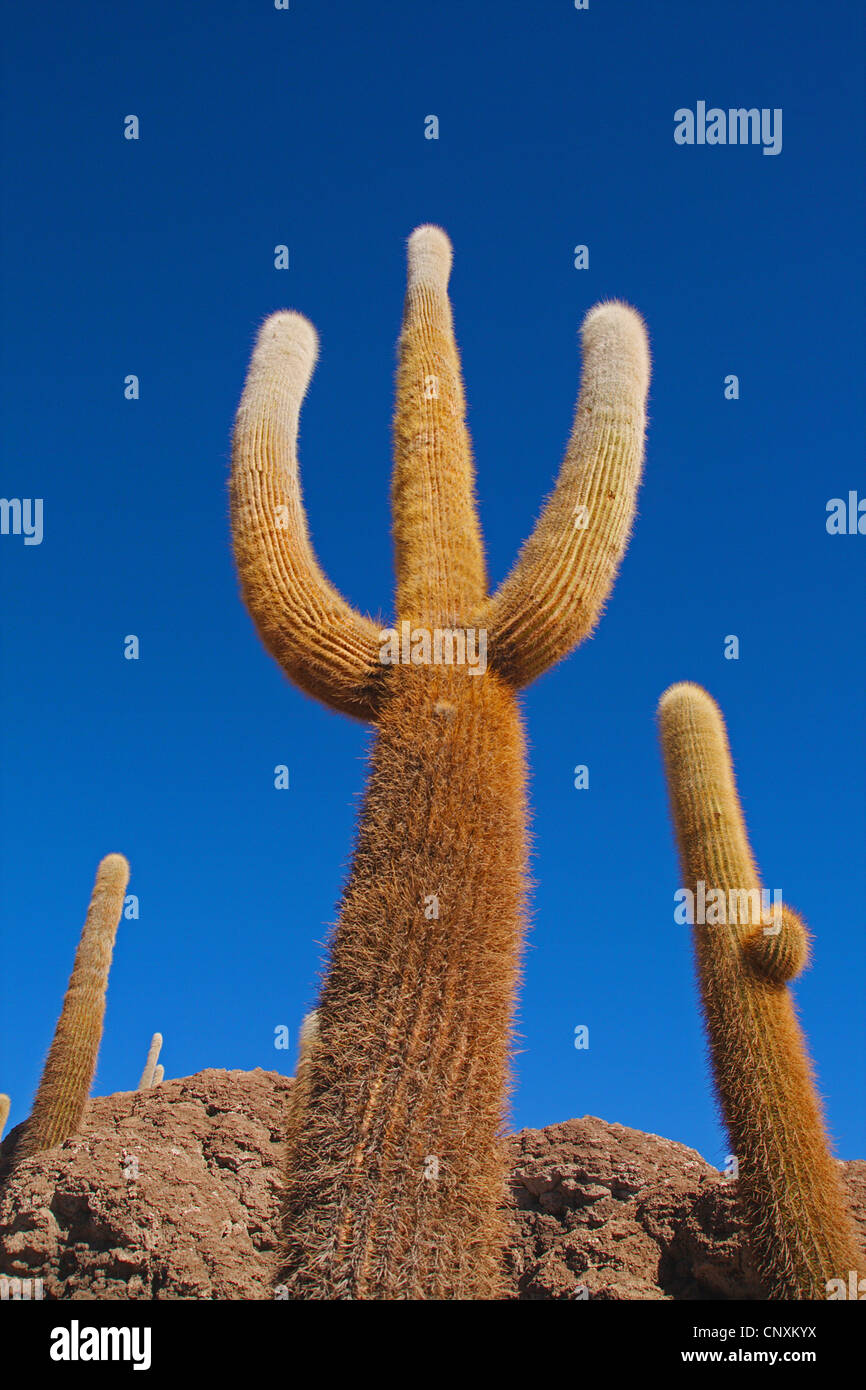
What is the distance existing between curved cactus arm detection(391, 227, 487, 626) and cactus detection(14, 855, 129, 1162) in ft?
25.6

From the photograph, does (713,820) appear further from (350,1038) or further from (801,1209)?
(350,1038)

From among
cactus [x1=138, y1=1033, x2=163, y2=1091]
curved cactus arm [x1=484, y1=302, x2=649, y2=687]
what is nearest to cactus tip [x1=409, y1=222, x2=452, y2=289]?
curved cactus arm [x1=484, y1=302, x2=649, y2=687]

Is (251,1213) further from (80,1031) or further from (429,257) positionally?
(429,257)

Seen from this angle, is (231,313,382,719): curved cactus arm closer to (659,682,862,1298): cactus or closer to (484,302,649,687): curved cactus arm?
(484,302,649,687): curved cactus arm

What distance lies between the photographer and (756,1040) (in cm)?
527

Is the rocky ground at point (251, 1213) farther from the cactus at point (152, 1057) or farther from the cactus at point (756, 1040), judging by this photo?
the cactus at point (152, 1057)

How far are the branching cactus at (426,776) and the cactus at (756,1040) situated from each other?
259 centimetres

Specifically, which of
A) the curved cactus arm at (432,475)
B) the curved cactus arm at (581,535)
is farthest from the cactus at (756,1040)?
the curved cactus arm at (432,475)

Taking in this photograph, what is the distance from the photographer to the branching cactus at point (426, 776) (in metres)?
2.79

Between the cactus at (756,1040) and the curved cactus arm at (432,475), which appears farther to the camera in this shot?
the cactus at (756,1040)

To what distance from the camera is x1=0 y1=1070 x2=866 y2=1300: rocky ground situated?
5770 millimetres
